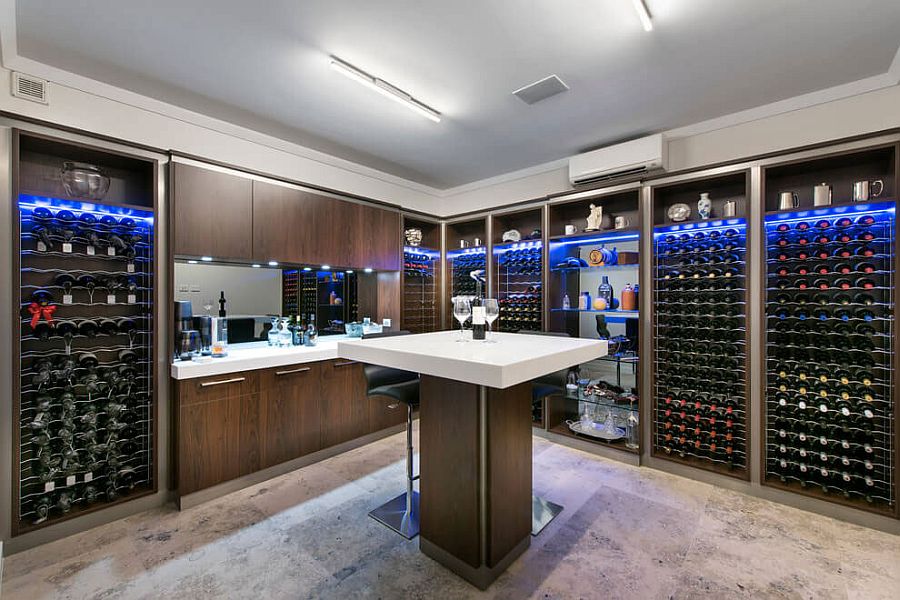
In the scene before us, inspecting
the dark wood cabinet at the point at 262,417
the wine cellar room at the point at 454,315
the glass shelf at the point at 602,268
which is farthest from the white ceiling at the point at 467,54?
the dark wood cabinet at the point at 262,417

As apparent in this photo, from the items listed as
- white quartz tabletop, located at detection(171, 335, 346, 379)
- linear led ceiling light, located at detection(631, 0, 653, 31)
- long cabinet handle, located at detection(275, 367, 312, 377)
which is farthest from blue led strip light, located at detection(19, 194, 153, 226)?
linear led ceiling light, located at detection(631, 0, 653, 31)

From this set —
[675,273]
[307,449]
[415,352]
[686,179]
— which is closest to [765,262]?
[675,273]

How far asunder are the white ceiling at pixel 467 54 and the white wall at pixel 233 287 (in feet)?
3.96

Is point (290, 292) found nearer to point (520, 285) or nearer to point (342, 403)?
point (342, 403)

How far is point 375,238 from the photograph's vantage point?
3.82 m

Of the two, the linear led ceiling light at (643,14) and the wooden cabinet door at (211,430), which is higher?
the linear led ceiling light at (643,14)

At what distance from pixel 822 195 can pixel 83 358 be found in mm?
4866

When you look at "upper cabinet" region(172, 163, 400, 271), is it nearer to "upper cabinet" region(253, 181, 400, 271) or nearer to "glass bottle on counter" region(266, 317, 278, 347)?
"upper cabinet" region(253, 181, 400, 271)

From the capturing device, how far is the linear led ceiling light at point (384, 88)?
2289mm

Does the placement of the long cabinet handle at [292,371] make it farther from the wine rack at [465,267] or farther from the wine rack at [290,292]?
the wine rack at [465,267]

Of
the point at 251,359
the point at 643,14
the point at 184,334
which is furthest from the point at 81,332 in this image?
the point at 643,14

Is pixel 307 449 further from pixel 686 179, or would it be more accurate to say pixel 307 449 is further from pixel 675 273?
pixel 686 179

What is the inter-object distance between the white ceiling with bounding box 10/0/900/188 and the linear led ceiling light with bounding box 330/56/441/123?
5 cm

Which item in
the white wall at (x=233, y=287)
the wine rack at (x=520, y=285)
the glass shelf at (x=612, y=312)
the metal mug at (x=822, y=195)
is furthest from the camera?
the wine rack at (x=520, y=285)
